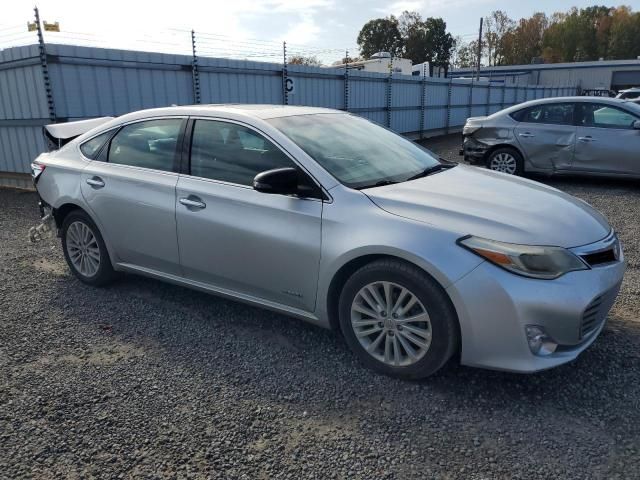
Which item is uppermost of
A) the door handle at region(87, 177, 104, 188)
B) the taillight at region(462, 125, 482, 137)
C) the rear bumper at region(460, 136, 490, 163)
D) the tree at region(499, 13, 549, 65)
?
the tree at region(499, 13, 549, 65)

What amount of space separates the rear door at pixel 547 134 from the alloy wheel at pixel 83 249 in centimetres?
751

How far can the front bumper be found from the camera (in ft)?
8.70

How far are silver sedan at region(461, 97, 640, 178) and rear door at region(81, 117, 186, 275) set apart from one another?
7.15 meters

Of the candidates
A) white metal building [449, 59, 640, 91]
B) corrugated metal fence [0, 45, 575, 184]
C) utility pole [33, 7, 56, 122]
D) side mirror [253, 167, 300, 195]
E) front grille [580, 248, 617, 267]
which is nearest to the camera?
front grille [580, 248, 617, 267]

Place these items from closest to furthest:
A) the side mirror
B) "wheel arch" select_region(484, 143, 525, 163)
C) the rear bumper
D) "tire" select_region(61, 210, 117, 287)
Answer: the side mirror
"tire" select_region(61, 210, 117, 287)
"wheel arch" select_region(484, 143, 525, 163)
the rear bumper

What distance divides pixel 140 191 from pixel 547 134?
7469 mm

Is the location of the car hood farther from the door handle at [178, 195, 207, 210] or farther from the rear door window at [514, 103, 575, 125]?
the rear door window at [514, 103, 575, 125]

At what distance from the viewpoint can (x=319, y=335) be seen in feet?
12.1

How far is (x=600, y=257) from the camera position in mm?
2975

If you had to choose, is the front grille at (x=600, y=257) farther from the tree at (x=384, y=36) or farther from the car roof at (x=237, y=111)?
the tree at (x=384, y=36)

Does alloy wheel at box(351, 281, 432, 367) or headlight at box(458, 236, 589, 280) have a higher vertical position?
headlight at box(458, 236, 589, 280)

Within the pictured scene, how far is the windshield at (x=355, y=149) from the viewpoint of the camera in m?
3.38

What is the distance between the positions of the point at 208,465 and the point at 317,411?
662mm

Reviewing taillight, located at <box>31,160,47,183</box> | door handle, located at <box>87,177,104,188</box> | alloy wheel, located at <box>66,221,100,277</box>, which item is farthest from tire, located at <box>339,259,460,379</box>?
taillight, located at <box>31,160,47,183</box>
